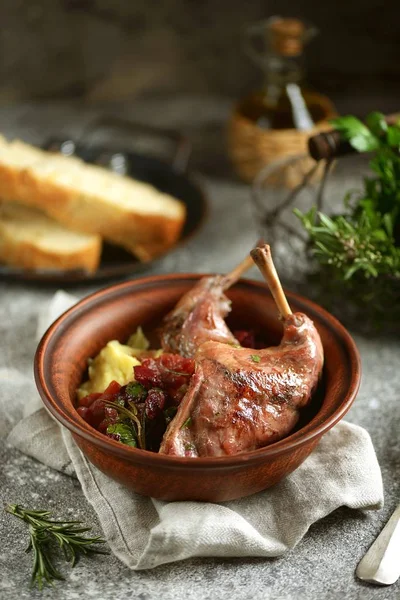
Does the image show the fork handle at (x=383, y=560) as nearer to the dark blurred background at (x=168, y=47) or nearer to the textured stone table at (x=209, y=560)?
the textured stone table at (x=209, y=560)

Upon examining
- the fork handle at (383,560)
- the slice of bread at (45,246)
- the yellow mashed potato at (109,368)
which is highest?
the yellow mashed potato at (109,368)

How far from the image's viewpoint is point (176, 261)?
324cm

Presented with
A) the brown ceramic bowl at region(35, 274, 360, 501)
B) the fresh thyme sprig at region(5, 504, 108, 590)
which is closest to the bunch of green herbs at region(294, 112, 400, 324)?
the brown ceramic bowl at region(35, 274, 360, 501)

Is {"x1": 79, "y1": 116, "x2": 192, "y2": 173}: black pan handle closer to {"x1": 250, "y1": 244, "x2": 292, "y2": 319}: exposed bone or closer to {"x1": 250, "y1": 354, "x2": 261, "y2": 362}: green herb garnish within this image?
{"x1": 250, "y1": 244, "x2": 292, "y2": 319}: exposed bone

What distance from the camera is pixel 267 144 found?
352 cm

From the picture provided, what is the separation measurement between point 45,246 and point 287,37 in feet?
4.50

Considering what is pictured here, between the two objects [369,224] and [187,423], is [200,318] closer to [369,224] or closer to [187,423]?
[187,423]

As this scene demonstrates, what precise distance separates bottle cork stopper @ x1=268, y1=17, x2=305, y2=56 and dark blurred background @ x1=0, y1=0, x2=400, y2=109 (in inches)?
42.1

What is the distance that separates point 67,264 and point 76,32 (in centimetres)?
188

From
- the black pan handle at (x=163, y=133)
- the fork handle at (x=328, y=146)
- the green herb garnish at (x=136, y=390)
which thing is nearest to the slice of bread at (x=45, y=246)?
the black pan handle at (x=163, y=133)

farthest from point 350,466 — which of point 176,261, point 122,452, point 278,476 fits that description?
point 176,261

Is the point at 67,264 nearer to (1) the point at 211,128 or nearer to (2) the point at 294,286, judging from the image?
(2) the point at 294,286

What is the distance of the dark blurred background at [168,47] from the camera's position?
4324mm

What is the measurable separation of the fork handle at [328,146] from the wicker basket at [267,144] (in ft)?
2.54
